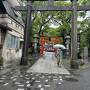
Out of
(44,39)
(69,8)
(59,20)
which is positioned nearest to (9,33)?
(69,8)

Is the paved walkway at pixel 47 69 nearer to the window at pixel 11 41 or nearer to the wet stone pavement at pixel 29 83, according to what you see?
the window at pixel 11 41

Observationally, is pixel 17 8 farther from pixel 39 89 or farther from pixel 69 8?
pixel 39 89

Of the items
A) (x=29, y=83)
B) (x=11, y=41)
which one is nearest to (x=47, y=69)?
(x=29, y=83)

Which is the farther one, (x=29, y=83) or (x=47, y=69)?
(x=47, y=69)

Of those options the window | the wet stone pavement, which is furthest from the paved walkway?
the wet stone pavement

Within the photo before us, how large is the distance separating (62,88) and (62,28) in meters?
41.0

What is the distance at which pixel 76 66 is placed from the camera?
2064 centimetres

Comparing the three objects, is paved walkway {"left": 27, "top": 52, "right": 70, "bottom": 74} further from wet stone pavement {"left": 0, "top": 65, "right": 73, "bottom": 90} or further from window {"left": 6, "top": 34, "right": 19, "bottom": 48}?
wet stone pavement {"left": 0, "top": 65, "right": 73, "bottom": 90}

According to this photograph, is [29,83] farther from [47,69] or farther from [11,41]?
[11,41]

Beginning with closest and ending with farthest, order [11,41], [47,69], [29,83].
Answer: [29,83]
[47,69]
[11,41]

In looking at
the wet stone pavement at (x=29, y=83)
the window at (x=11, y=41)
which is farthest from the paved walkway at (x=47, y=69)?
the wet stone pavement at (x=29, y=83)

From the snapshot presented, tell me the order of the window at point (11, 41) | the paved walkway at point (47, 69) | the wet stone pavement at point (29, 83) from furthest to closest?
the window at point (11, 41) → the paved walkway at point (47, 69) → the wet stone pavement at point (29, 83)

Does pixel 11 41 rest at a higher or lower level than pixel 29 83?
higher

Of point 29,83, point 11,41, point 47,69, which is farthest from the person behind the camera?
point 11,41
